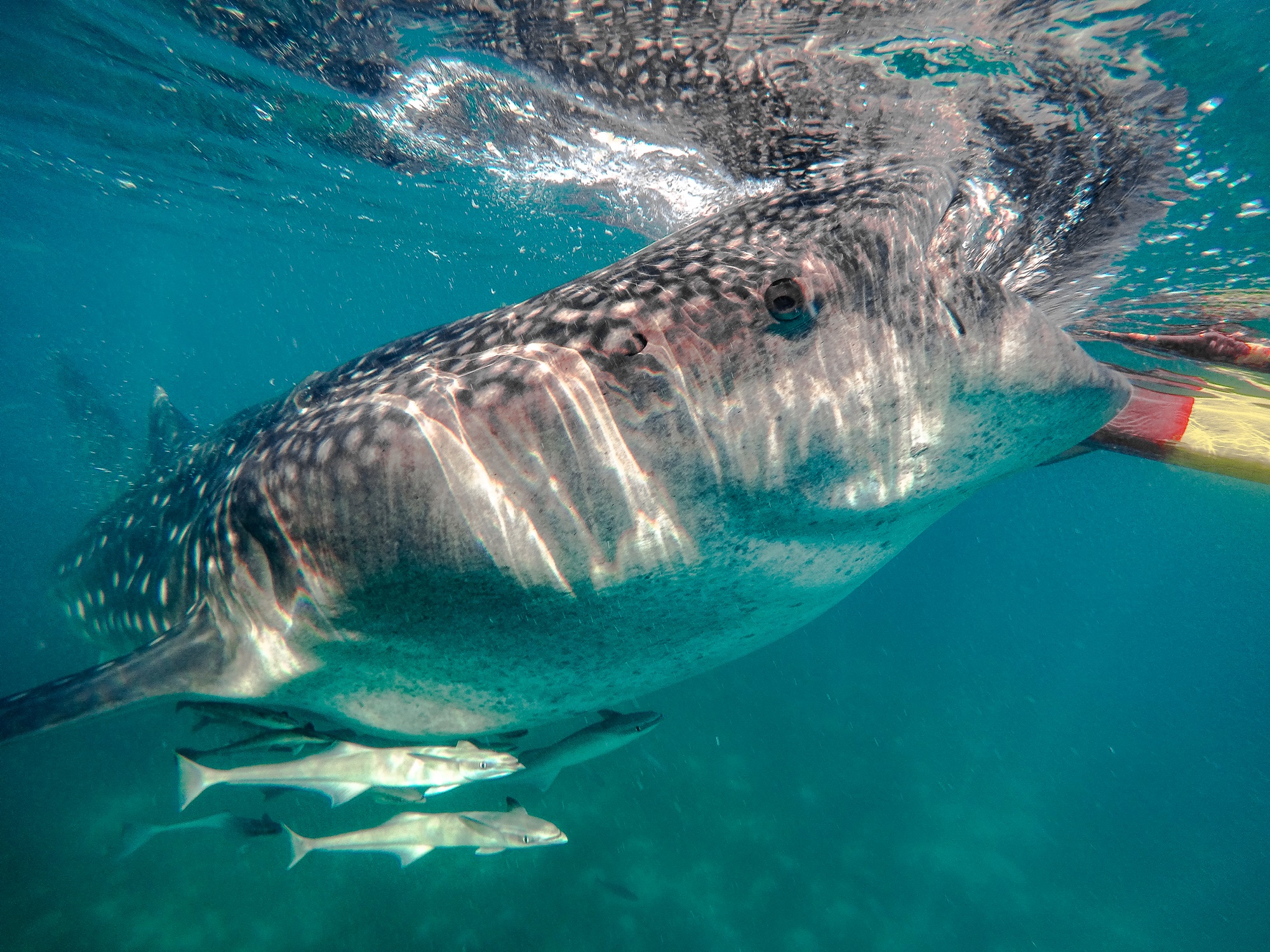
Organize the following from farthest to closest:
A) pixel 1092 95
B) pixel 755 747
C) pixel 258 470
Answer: pixel 755 747
pixel 1092 95
pixel 258 470

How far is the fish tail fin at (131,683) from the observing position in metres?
2.41

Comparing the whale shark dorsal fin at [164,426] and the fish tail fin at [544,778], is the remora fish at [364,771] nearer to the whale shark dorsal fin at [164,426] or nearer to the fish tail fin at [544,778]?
the fish tail fin at [544,778]

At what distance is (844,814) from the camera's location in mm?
12562

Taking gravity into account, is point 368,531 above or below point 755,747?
above

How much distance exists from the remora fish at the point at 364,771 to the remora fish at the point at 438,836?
1215mm

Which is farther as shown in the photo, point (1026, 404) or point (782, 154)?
point (782, 154)

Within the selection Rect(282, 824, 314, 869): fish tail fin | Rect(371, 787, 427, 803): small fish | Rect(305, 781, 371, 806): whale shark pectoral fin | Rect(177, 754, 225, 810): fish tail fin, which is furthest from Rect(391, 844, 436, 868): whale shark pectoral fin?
Rect(177, 754, 225, 810): fish tail fin

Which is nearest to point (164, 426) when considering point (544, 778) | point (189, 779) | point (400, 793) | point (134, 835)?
point (134, 835)

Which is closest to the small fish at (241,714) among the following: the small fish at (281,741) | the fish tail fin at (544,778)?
the small fish at (281,741)

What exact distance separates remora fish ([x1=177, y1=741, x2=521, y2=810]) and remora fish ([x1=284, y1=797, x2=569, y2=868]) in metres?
1.21

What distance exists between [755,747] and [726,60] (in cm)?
1316

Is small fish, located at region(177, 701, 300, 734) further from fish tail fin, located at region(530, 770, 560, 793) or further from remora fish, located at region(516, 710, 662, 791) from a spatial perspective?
fish tail fin, located at region(530, 770, 560, 793)

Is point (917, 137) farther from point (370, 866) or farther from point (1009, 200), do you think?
point (370, 866)

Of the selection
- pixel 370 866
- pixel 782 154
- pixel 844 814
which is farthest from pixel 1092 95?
pixel 844 814
